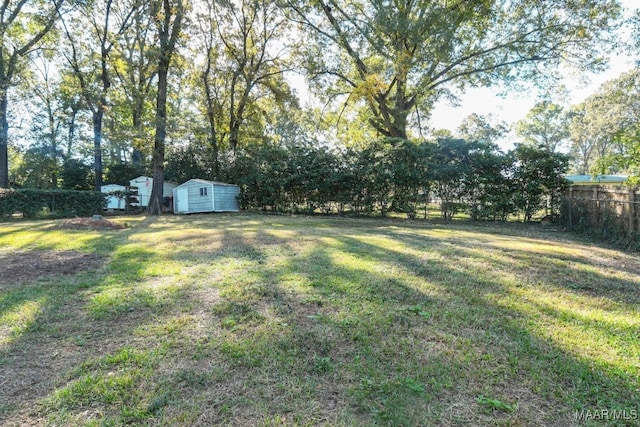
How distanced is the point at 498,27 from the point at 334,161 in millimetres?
9961

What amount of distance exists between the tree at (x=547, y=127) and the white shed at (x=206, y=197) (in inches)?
1485

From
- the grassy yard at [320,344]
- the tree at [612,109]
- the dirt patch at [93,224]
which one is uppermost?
the tree at [612,109]

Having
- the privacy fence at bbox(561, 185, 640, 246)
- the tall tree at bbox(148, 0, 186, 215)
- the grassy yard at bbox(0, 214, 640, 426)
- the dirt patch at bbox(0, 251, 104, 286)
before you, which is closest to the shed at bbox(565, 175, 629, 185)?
the privacy fence at bbox(561, 185, 640, 246)

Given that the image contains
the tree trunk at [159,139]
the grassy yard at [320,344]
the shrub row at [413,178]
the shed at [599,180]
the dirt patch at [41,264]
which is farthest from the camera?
the tree trunk at [159,139]

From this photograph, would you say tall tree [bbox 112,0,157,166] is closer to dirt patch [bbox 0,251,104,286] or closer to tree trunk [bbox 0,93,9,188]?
tree trunk [bbox 0,93,9,188]

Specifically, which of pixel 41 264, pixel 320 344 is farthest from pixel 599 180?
pixel 41 264

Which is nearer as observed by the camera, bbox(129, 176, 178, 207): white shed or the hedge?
the hedge

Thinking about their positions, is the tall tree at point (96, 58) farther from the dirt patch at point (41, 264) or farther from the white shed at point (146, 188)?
the dirt patch at point (41, 264)

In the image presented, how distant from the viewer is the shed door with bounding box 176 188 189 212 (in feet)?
54.6

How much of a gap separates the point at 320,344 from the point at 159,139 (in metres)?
14.6

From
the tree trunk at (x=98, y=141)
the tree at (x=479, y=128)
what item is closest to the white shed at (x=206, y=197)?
the tree trunk at (x=98, y=141)

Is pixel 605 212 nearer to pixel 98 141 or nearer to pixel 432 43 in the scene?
pixel 432 43

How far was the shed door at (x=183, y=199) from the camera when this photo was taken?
54.6 ft

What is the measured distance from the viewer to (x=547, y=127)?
40.4 metres
